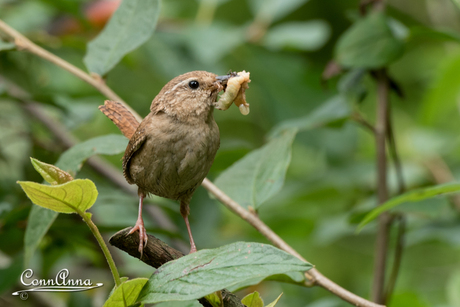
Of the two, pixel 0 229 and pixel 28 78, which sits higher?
pixel 28 78

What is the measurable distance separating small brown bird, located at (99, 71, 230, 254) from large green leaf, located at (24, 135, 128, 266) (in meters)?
0.09

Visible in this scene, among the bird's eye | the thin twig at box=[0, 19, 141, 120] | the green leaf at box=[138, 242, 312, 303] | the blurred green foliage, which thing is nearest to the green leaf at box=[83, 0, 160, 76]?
the thin twig at box=[0, 19, 141, 120]

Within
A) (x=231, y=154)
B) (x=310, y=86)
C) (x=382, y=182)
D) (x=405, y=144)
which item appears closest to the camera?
(x=382, y=182)

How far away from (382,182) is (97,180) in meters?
2.34

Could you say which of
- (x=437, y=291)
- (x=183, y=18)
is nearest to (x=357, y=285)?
(x=437, y=291)

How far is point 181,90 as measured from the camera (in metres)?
2.40

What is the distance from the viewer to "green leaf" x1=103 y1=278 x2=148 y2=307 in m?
1.50

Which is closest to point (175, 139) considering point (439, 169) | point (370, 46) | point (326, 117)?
point (326, 117)

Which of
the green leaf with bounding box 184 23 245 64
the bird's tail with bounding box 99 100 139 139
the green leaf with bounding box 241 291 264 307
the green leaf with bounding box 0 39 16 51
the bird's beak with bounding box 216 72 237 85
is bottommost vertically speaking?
the green leaf with bounding box 241 291 264 307

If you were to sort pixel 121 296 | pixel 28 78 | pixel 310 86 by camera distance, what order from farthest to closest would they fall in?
pixel 310 86 < pixel 28 78 < pixel 121 296

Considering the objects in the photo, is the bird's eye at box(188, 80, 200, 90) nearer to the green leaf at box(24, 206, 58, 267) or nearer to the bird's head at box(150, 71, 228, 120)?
the bird's head at box(150, 71, 228, 120)

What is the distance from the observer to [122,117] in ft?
8.04

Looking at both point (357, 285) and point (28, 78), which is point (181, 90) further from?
point (357, 285)

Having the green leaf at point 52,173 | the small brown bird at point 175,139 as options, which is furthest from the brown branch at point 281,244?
the green leaf at point 52,173
